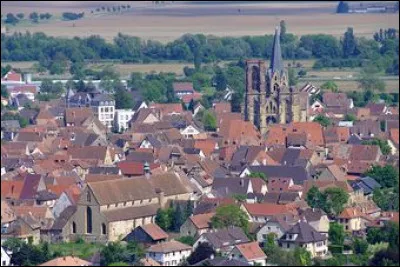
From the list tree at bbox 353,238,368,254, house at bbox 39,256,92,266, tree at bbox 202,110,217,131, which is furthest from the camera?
tree at bbox 202,110,217,131

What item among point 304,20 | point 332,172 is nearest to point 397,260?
point 332,172

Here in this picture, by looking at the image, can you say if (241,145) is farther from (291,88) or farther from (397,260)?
(397,260)

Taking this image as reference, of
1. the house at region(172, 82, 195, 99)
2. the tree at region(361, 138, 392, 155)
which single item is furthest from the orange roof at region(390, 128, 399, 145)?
the house at region(172, 82, 195, 99)

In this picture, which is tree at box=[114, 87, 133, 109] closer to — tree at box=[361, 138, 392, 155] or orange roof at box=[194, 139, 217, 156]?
orange roof at box=[194, 139, 217, 156]

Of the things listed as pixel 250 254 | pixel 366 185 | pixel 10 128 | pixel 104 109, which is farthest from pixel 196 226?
pixel 104 109

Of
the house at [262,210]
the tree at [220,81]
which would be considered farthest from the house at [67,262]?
the tree at [220,81]

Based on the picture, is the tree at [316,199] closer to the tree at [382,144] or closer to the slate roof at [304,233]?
→ the slate roof at [304,233]
